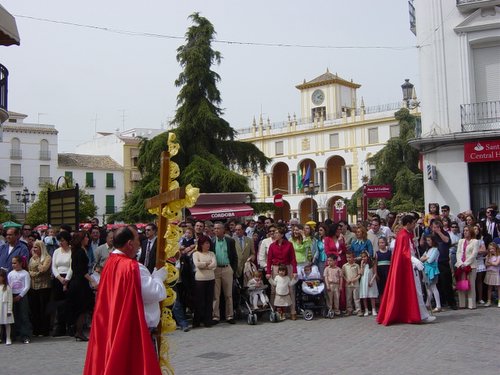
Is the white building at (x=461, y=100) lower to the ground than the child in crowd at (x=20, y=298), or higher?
higher

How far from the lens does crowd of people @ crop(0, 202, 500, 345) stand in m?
11.2

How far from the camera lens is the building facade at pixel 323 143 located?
207ft

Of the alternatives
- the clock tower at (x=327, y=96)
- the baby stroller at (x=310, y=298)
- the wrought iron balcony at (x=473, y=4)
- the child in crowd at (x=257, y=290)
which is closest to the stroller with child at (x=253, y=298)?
the child in crowd at (x=257, y=290)

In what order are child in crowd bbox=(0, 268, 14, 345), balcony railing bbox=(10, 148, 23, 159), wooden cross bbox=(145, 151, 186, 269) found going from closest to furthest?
1. wooden cross bbox=(145, 151, 186, 269)
2. child in crowd bbox=(0, 268, 14, 345)
3. balcony railing bbox=(10, 148, 23, 159)

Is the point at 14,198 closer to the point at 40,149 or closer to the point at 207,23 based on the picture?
the point at 40,149

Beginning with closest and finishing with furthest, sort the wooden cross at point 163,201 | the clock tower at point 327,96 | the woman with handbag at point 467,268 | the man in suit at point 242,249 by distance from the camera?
the wooden cross at point 163,201, the woman with handbag at point 467,268, the man in suit at point 242,249, the clock tower at point 327,96

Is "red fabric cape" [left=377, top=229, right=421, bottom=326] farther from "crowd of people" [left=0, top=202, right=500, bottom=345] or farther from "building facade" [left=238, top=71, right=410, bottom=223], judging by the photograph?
"building facade" [left=238, top=71, right=410, bottom=223]

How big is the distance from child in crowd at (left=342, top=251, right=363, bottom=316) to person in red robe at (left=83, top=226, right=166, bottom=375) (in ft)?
25.2

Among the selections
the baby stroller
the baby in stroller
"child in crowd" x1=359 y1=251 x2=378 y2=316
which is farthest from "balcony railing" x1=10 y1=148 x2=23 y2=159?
"child in crowd" x1=359 y1=251 x2=378 y2=316

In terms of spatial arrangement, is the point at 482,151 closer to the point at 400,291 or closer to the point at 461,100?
the point at 461,100

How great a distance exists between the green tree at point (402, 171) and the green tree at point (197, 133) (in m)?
14.9

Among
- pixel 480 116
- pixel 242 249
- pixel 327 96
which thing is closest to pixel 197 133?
pixel 480 116

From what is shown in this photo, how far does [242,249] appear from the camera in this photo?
44.1 feet

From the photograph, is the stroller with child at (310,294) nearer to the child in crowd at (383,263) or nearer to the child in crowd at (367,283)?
the child in crowd at (367,283)
